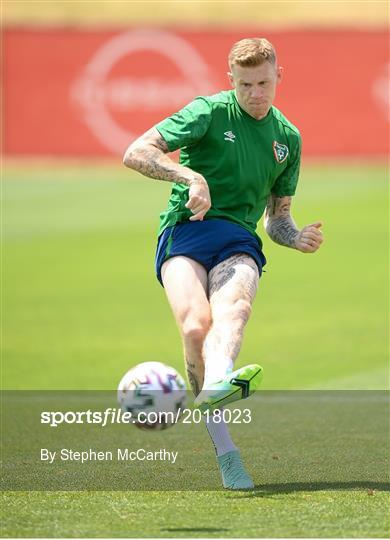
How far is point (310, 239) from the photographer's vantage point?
809cm

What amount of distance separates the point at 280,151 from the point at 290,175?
0.27 metres

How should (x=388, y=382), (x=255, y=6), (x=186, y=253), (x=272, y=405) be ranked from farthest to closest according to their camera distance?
(x=255, y=6), (x=388, y=382), (x=272, y=405), (x=186, y=253)

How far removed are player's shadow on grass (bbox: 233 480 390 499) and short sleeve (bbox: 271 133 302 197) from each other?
1899mm

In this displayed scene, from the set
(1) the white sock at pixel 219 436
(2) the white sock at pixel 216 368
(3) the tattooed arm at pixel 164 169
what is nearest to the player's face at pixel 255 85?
(3) the tattooed arm at pixel 164 169

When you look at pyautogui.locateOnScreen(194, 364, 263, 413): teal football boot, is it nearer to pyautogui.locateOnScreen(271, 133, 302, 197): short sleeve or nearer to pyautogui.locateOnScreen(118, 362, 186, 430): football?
pyautogui.locateOnScreen(118, 362, 186, 430): football

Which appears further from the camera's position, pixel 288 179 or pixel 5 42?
pixel 5 42

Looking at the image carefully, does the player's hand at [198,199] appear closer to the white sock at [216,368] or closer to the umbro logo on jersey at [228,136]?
the umbro logo on jersey at [228,136]

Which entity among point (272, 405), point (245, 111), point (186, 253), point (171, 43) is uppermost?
point (171, 43)

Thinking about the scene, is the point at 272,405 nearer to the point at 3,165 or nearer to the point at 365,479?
the point at 365,479

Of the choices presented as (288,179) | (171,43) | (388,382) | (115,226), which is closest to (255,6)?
(171,43)

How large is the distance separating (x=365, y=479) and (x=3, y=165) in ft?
85.2

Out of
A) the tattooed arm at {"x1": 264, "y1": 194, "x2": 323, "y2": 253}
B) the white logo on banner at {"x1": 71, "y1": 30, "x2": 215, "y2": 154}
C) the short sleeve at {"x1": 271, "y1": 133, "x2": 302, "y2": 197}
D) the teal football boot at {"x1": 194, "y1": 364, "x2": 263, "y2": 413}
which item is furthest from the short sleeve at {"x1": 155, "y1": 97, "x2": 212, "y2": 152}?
the white logo on banner at {"x1": 71, "y1": 30, "x2": 215, "y2": 154}

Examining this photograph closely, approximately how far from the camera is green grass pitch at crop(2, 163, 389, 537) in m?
6.70

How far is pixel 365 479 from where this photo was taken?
7836 mm
